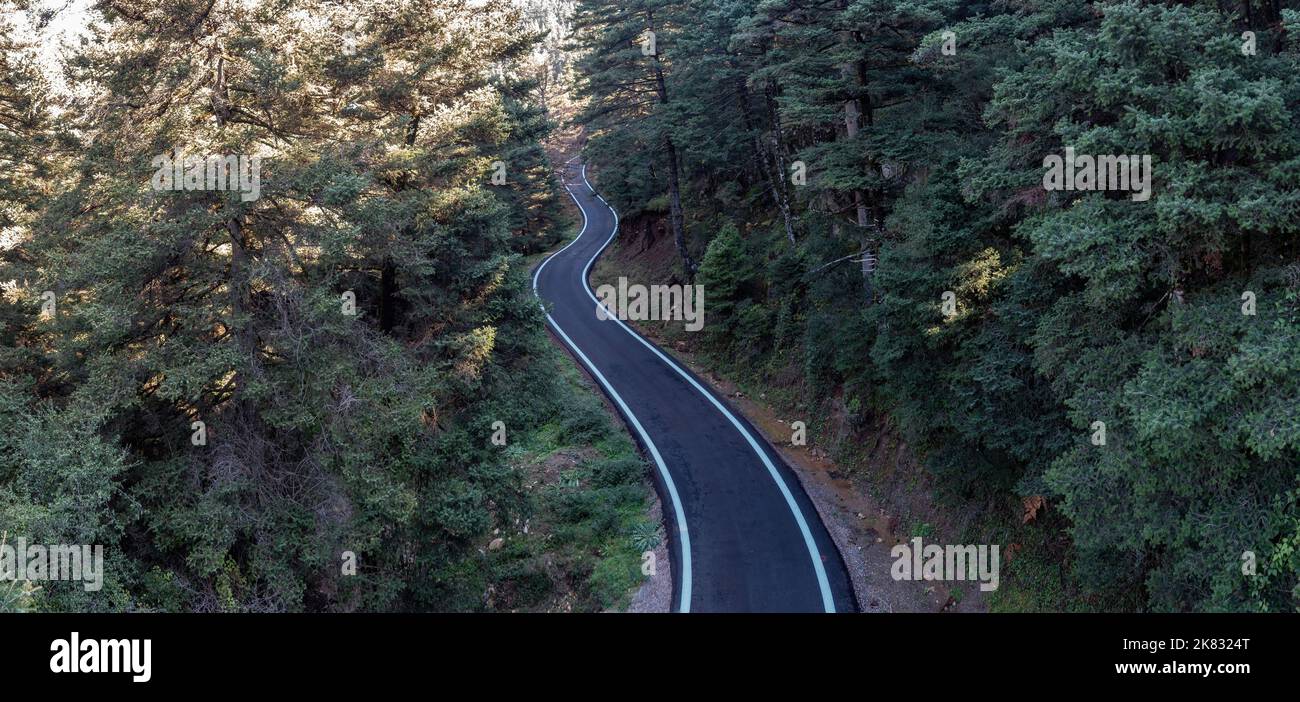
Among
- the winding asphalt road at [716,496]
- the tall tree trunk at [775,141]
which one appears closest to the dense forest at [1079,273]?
the winding asphalt road at [716,496]

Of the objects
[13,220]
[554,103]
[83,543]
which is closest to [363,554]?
[83,543]

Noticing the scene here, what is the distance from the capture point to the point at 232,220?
477 inches

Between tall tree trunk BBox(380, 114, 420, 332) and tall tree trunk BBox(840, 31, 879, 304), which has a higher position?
tall tree trunk BBox(840, 31, 879, 304)

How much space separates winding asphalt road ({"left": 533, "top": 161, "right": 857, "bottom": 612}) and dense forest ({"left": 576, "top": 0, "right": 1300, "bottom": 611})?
123 inches

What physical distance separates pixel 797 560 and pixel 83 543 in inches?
493

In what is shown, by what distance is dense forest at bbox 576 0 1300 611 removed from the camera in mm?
7891

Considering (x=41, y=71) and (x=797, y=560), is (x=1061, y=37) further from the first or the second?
(x=41, y=71)

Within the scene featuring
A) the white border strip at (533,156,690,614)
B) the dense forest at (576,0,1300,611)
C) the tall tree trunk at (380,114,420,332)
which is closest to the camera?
the dense forest at (576,0,1300,611)

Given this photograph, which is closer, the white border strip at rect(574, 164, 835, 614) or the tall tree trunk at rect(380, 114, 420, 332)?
the white border strip at rect(574, 164, 835, 614)

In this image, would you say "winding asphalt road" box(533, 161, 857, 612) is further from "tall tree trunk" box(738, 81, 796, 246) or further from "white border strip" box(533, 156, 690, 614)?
Result: "tall tree trunk" box(738, 81, 796, 246)

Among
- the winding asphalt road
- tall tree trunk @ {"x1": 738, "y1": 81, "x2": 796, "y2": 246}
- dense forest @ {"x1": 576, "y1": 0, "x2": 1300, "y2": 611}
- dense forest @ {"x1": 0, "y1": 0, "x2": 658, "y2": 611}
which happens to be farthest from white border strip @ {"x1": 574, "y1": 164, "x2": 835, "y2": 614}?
tall tree trunk @ {"x1": 738, "y1": 81, "x2": 796, "y2": 246}

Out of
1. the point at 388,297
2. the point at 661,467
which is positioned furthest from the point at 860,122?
the point at 388,297

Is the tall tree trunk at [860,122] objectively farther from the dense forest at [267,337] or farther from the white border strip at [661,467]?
the dense forest at [267,337]

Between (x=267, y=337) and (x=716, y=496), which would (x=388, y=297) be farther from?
(x=716, y=496)
